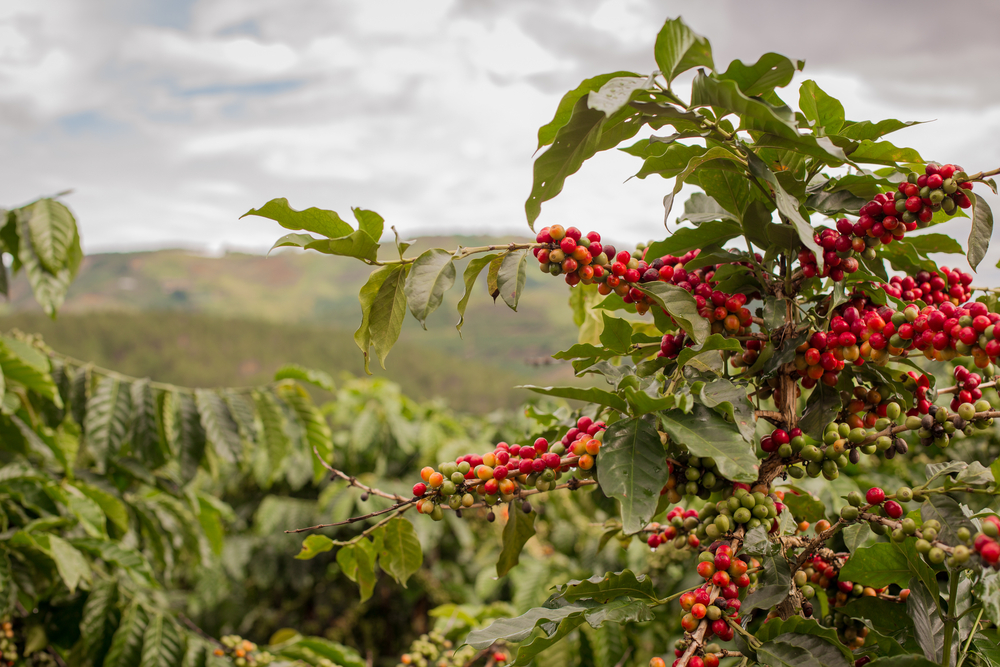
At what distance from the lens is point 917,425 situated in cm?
87

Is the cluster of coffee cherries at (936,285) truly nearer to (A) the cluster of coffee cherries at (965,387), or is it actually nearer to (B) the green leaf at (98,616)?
(A) the cluster of coffee cherries at (965,387)

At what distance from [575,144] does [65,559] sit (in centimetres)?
176

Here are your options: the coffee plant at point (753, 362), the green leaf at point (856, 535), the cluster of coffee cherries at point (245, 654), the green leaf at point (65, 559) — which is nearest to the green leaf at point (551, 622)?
the coffee plant at point (753, 362)

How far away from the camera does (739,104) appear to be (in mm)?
767

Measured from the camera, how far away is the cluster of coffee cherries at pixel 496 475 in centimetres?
89

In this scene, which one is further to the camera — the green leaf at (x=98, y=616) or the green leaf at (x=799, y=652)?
the green leaf at (x=98, y=616)

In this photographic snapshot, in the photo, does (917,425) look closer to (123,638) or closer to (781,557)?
(781,557)

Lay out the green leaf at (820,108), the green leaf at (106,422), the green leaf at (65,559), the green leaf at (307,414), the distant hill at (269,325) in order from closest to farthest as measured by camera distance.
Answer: the green leaf at (820,108) < the green leaf at (65,559) < the green leaf at (106,422) < the green leaf at (307,414) < the distant hill at (269,325)

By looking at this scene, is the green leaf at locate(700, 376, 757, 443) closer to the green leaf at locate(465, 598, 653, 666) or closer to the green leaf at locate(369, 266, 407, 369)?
the green leaf at locate(465, 598, 653, 666)

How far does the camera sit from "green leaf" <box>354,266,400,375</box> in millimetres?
954

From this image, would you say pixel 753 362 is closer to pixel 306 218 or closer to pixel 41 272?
pixel 306 218

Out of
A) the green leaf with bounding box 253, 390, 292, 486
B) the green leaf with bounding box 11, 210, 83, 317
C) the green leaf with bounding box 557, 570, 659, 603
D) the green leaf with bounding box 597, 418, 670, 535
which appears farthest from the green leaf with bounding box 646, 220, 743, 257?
the green leaf with bounding box 11, 210, 83, 317

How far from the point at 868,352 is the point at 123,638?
2.06 metres

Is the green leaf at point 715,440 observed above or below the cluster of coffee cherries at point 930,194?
below
